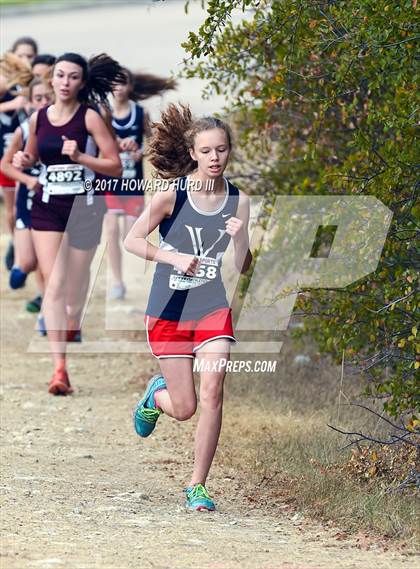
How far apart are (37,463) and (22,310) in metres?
5.02

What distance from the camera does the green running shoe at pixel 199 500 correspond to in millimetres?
6629

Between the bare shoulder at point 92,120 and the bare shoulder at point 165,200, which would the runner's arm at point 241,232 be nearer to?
the bare shoulder at point 165,200

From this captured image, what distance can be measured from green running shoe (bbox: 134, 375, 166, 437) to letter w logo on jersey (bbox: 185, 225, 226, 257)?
72 cm

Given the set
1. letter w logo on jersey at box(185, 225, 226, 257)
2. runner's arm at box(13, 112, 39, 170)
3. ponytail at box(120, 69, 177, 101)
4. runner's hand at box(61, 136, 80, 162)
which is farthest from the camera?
ponytail at box(120, 69, 177, 101)

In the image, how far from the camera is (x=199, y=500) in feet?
21.7

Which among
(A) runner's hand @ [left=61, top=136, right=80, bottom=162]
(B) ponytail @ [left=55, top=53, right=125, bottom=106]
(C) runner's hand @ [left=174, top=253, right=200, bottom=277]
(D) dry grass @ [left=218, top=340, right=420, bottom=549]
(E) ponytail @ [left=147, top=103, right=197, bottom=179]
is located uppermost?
(E) ponytail @ [left=147, top=103, right=197, bottom=179]

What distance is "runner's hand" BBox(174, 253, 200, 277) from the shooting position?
6.62 metres

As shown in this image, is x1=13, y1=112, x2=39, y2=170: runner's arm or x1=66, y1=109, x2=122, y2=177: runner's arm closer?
x1=66, y1=109, x2=122, y2=177: runner's arm

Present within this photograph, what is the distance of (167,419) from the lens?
29.4 feet

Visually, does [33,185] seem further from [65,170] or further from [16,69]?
[16,69]

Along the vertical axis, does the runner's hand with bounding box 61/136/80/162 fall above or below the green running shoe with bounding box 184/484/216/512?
above

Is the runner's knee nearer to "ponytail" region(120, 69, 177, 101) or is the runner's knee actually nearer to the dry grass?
the dry grass

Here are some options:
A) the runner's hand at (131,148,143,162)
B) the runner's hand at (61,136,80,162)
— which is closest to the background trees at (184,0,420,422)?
the runner's hand at (61,136,80,162)

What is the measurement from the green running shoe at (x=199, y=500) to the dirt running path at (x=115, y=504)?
0.21ft
